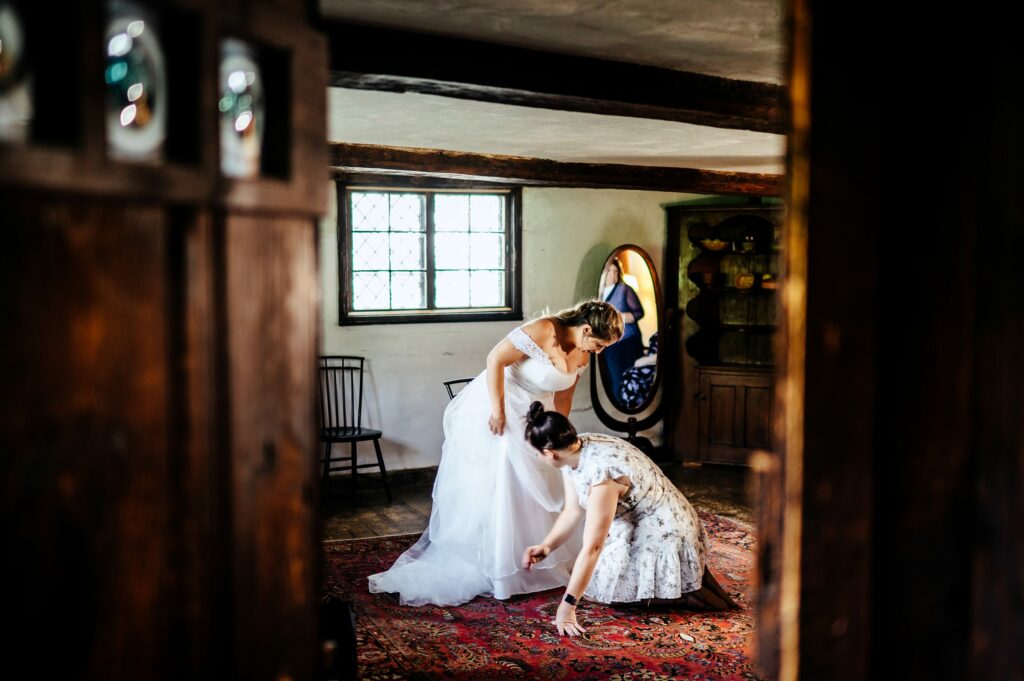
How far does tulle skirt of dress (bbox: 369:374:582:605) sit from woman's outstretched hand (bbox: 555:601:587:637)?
582 millimetres

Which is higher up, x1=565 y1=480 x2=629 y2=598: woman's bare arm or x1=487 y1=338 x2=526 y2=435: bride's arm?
x1=487 y1=338 x2=526 y2=435: bride's arm

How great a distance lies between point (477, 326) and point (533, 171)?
5.64ft

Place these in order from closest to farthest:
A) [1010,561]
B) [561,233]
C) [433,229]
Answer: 1. [1010,561]
2. [433,229]
3. [561,233]

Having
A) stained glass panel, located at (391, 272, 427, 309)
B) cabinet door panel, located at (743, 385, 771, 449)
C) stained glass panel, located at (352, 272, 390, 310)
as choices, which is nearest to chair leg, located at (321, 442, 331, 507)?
stained glass panel, located at (352, 272, 390, 310)

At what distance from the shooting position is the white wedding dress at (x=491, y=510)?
180 inches

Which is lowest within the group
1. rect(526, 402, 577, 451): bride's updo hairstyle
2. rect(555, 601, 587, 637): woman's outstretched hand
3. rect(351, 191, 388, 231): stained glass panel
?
rect(555, 601, 587, 637): woman's outstretched hand

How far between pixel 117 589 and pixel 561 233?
7.07 metres

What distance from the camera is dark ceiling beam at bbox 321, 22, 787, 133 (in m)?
2.81

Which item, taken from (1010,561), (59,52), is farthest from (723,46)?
(59,52)

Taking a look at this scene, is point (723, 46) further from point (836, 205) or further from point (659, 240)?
point (659, 240)

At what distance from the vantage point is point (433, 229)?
725cm

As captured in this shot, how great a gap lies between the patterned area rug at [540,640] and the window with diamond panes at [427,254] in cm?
283

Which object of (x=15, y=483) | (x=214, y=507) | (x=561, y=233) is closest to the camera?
(x=15, y=483)

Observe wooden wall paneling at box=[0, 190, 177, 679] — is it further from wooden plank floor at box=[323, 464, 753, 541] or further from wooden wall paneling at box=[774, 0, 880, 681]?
wooden plank floor at box=[323, 464, 753, 541]
